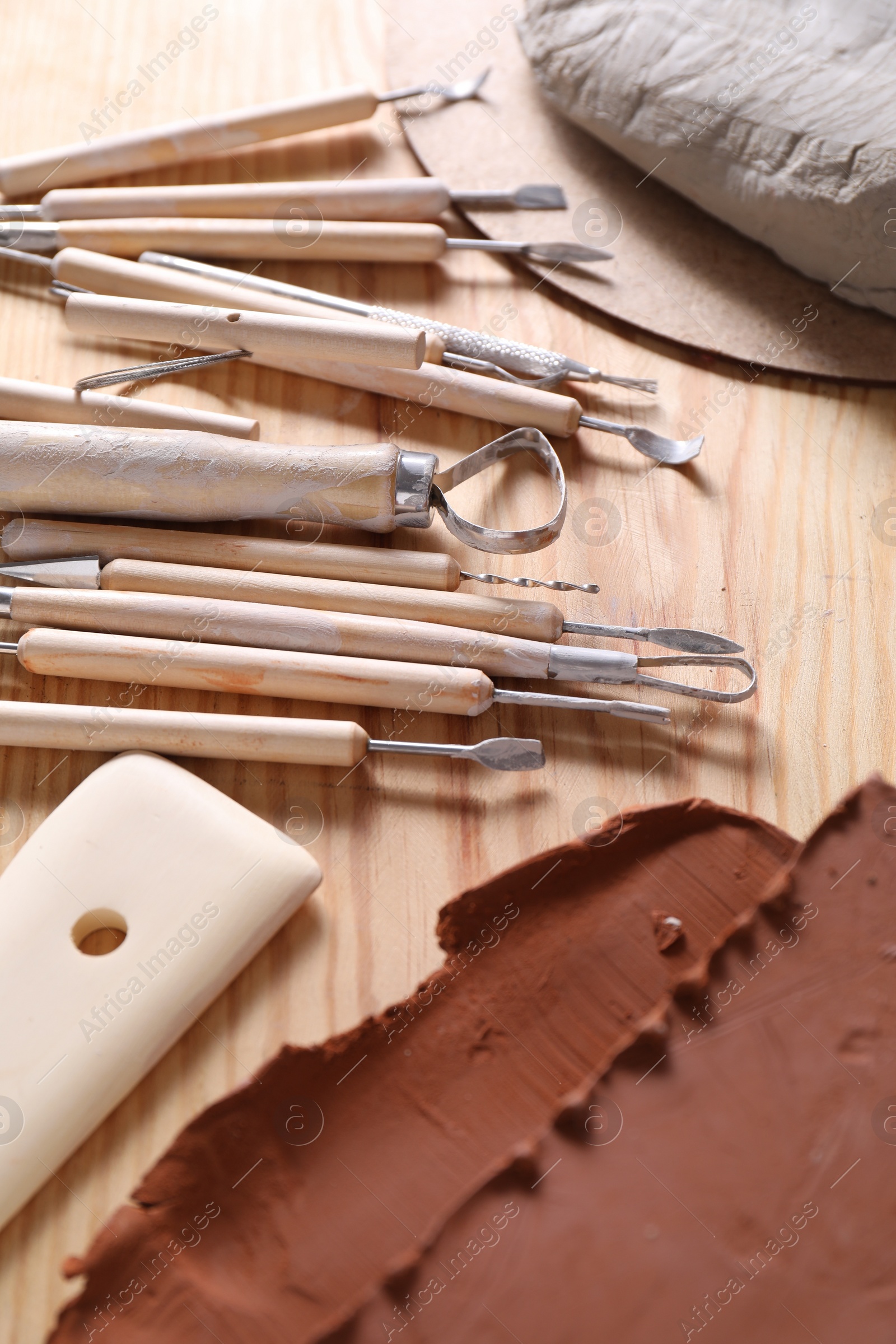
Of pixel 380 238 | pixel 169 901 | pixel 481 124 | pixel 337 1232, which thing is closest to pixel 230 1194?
pixel 337 1232

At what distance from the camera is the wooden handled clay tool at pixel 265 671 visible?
907mm

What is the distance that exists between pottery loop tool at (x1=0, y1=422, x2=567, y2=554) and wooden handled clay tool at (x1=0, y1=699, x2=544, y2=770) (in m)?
0.22

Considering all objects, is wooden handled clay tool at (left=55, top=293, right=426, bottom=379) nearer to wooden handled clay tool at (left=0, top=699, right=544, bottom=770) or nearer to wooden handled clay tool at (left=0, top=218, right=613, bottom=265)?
wooden handled clay tool at (left=0, top=218, right=613, bottom=265)

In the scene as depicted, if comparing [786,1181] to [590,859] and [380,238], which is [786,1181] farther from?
[380,238]

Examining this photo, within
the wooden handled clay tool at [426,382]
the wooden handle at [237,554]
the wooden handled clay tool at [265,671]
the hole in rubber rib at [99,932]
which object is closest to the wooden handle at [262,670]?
the wooden handled clay tool at [265,671]

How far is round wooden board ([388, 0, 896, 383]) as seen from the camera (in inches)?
47.3

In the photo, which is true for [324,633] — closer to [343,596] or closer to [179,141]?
[343,596]

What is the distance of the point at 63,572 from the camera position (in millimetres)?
967

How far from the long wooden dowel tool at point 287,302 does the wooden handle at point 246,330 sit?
1.1 inches

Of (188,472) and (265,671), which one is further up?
(188,472)

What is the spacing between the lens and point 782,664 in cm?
100

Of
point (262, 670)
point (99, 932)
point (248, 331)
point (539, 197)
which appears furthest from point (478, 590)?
point (539, 197)

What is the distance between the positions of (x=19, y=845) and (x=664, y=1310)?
0.65m

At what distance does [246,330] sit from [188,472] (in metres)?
0.21
